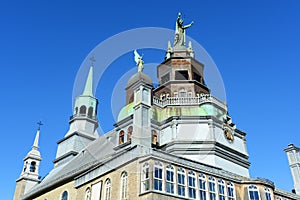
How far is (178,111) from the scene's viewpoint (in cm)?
4138

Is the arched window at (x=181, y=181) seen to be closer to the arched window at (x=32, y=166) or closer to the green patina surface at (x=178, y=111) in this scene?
the green patina surface at (x=178, y=111)

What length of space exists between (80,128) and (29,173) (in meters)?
11.5

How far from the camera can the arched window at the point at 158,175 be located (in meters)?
26.3

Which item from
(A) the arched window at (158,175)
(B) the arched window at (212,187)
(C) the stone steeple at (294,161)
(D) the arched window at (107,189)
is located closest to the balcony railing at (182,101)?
(C) the stone steeple at (294,161)

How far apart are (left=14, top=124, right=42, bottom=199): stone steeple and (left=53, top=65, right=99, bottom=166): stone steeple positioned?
141 inches

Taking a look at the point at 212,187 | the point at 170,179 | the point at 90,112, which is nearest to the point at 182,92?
the point at 212,187

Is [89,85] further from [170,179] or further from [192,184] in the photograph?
[170,179]

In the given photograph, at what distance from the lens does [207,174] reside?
99.6ft

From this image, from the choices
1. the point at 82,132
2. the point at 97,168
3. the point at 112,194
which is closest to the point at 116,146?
the point at 97,168

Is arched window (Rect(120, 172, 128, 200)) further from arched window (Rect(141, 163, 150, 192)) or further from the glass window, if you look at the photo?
the glass window

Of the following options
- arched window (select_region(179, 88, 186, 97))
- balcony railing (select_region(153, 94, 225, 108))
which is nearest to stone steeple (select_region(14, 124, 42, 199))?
balcony railing (select_region(153, 94, 225, 108))

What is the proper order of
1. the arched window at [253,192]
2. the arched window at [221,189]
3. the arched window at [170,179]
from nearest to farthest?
the arched window at [170,179]
the arched window at [221,189]
the arched window at [253,192]

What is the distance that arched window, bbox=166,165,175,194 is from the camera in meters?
26.9

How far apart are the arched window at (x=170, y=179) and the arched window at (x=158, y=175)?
25.7 inches
